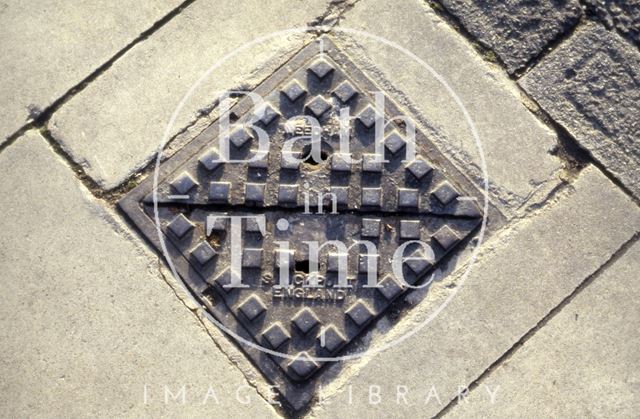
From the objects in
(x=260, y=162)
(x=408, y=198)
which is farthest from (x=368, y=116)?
(x=260, y=162)

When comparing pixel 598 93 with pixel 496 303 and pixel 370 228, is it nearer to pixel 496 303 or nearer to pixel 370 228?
pixel 496 303

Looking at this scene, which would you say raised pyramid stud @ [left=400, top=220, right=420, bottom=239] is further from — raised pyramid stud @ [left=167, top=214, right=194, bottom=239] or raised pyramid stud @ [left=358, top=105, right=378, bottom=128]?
raised pyramid stud @ [left=167, top=214, right=194, bottom=239]

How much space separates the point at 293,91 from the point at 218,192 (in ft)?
1.84

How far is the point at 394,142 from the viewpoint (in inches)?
103

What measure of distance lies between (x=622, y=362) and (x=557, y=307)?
36cm

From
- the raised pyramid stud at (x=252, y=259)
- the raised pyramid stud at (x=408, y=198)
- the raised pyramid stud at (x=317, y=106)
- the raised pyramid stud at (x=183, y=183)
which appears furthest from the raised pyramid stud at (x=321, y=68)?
the raised pyramid stud at (x=252, y=259)

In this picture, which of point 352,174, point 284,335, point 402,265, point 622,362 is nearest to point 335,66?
point 352,174

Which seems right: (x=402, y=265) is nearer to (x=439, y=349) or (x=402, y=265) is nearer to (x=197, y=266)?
(x=439, y=349)

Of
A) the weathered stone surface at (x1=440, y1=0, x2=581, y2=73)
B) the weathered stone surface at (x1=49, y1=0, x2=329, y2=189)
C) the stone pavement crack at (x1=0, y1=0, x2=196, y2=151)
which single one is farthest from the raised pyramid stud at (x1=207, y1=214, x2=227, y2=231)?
the weathered stone surface at (x1=440, y1=0, x2=581, y2=73)

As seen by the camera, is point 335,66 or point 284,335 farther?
point 335,66

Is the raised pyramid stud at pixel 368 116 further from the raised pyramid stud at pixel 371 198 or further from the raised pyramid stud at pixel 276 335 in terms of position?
the raised pyramid stud at pixel 276 335

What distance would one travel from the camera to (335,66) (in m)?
2.69

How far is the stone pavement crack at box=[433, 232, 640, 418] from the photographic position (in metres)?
2.55

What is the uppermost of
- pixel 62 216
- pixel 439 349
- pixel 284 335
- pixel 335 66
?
pixel 62 216
